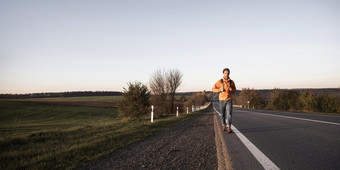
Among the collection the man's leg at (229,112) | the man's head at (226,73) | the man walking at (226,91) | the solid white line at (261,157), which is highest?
the man's head at (226,73)

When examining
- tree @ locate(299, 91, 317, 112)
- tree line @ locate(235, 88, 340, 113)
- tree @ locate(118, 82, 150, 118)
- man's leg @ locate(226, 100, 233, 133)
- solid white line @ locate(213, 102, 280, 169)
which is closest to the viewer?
solid white line @ locate(213, 102, 280, 169)

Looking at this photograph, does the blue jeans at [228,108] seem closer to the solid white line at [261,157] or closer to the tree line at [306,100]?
the solid white line at [261,157]

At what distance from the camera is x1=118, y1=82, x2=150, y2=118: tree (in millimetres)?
17375

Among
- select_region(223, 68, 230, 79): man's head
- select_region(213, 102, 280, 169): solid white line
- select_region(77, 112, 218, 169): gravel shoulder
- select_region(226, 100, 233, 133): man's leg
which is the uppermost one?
select_region(223, 68, 230, 79): man's head

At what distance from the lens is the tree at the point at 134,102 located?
17375mm

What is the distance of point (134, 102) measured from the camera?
1738 cm

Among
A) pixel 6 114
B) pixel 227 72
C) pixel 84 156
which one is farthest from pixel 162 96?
pixel 6 114

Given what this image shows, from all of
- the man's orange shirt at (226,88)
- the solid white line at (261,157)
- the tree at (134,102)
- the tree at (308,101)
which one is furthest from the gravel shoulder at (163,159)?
the tree at (308,101)

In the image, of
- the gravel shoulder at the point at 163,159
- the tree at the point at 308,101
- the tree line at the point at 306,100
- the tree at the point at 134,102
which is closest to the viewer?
the gravel shoulder at the point at 163,159

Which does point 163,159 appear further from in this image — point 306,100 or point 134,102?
point 306,100

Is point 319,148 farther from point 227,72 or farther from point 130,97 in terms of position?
point 130,97

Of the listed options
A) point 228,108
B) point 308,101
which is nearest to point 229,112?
point 228,108

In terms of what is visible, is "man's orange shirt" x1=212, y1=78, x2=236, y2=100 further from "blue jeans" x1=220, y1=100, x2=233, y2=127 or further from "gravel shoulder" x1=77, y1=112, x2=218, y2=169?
"gravel shoulder" x1=77, y1=112, x2=218, y2=169

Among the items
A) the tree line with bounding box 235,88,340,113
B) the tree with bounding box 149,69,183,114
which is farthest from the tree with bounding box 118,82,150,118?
the tree line with bounding box 235,88,340,113
